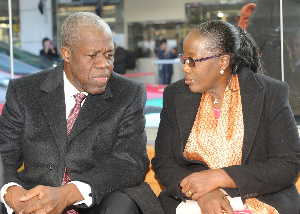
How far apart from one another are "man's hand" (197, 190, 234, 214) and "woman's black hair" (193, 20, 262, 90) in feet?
2.60

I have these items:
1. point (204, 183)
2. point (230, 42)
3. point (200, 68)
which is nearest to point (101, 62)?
point (200, 68)

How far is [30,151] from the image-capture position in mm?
2730

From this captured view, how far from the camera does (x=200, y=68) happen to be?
→ 276 centimetres

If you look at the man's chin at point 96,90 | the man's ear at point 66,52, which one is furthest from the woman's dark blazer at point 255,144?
the man's ear at point 66,52

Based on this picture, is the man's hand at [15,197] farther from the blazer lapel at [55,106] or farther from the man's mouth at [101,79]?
the man's mouth at [101,79]

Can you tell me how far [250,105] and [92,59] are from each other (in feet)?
3.14

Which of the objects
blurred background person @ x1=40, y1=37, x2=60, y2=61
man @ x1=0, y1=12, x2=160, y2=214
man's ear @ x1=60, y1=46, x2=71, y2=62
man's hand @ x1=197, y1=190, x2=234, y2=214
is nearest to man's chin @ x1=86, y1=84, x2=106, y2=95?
man @ x1=0, y1=12, x2=160, y2=214

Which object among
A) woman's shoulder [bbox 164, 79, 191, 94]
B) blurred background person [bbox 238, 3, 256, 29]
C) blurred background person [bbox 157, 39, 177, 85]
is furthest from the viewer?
blurred background person [bbox 157, 39, 177, 85]

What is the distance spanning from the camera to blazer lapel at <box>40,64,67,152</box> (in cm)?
269

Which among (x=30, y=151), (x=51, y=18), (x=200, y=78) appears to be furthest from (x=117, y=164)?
(x=51, y=18)

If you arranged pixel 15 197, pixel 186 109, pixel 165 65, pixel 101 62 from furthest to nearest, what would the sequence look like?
pixel 165 65, pixel 186 109, pixel 101 62, pixel 15 197

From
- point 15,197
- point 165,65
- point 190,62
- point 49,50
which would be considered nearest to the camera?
point 15,197

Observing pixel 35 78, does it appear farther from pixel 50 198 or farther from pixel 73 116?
pixel 50 198

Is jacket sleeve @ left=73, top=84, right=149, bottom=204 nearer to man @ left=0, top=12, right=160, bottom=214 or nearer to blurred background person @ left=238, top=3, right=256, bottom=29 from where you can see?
Answer: man @ left=0, top=12, right=160, bottom=214
